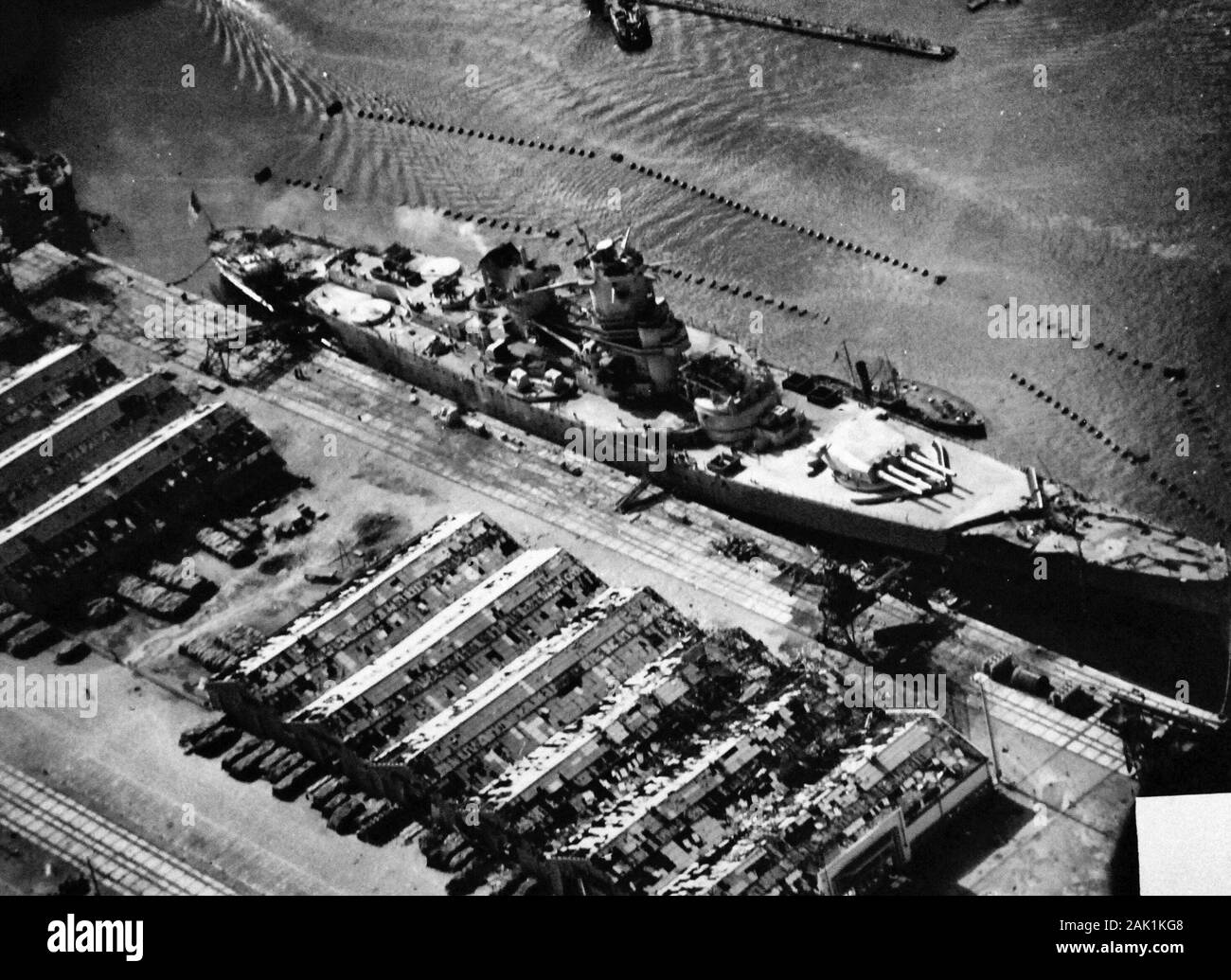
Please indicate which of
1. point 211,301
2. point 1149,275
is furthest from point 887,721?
point 211,301

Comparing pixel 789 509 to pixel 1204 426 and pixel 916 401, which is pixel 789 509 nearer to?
pixel 916 401

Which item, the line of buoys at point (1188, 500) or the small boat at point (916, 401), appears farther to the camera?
the small boat at point (916, 401)

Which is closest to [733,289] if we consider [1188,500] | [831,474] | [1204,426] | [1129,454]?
[831,474]

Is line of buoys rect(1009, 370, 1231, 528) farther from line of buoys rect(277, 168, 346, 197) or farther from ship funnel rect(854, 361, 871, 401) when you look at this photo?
line of buoys rect(277, 168, 346, 197)

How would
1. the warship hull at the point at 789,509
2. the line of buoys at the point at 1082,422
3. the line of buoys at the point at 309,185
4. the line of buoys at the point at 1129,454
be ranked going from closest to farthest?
the warship hull at the point at 789,509 < the line of buoys at the point at 1129,454 < the line of buoys at the point at 1082,422 < the line of buoys at the point at 309,185

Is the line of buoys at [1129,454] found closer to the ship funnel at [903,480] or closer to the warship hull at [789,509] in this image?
the warship hull at [789,509]

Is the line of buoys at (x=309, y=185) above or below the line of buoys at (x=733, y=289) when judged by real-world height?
above

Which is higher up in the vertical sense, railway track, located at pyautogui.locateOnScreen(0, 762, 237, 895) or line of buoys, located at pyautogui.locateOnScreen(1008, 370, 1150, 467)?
line of buoys, located at pyautogui.locateOnScreen(1008, 370, 1150, 467)

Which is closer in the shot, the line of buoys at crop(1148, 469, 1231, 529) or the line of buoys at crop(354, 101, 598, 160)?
Answer: the line of buoys at crop(1148, 469, 1231, 529)

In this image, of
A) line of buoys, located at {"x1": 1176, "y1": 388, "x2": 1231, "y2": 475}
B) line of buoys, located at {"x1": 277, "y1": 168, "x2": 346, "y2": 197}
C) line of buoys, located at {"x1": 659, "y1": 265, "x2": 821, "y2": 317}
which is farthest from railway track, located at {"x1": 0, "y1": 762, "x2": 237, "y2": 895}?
line of buoys, located at {"x1": 1176, "y1": 388, "x2": 1231, "y2": 475}

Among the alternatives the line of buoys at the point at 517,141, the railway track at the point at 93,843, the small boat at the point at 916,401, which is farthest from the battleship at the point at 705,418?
the railway track at the point at 93,843
